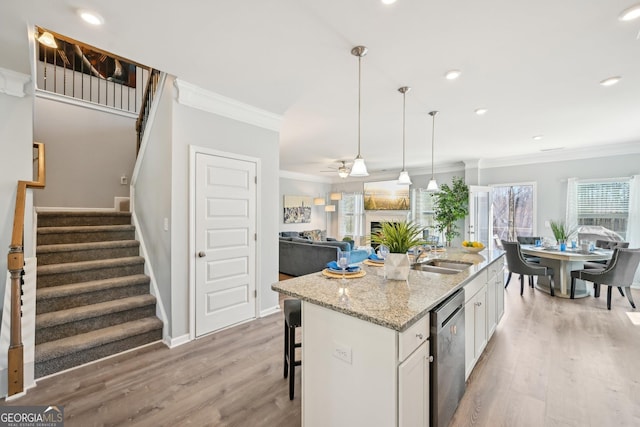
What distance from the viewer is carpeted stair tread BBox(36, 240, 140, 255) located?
308 centimetres

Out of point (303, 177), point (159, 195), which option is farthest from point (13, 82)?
point (303, 177)

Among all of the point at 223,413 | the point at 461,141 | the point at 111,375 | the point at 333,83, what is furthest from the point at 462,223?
the point at 111,375

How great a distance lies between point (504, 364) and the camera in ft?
8.54

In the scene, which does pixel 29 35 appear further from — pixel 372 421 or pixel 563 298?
pixel 563 298

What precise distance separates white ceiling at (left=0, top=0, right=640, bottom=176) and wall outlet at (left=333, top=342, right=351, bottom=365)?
82.1 inches

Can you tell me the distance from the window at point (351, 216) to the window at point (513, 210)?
3.96 meters

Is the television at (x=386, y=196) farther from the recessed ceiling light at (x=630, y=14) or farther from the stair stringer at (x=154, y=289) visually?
the stair stringer at (x=154, y=289)

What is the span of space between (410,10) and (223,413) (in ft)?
9.99

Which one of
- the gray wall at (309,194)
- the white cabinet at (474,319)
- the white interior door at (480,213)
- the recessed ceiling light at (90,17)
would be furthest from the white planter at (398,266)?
the gray wall at (309,194)

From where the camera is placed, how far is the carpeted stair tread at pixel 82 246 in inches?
121

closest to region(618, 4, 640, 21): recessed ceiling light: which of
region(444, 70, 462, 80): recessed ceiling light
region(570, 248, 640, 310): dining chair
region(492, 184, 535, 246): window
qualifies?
region(444, 70, 462, 80): recessed ceiling light

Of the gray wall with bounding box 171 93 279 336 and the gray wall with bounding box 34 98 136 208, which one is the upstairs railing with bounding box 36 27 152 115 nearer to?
the gray wall with bounding box 34 98 136 208

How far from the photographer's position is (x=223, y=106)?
128 inches

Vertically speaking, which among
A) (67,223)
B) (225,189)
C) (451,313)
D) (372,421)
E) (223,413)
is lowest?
(223,413)
